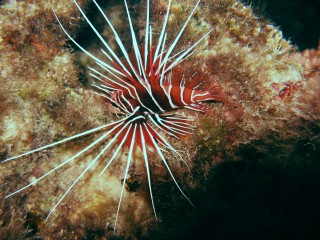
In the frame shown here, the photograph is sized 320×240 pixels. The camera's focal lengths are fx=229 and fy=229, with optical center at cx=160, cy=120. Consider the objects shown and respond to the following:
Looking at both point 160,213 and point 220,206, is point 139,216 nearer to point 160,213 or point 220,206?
point 160,213

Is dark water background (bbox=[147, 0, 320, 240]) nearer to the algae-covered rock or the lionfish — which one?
the algae-covered rock

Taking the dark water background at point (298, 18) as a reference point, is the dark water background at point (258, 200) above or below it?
below

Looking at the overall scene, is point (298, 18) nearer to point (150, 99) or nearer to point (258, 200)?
point (150, 99)

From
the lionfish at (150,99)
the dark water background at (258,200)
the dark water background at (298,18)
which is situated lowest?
the dark water background at (258,200)

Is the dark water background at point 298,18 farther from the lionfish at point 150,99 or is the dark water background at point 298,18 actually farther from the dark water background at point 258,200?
the dark water background at point 258,200

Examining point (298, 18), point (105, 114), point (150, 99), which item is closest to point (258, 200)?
point (150, 99)

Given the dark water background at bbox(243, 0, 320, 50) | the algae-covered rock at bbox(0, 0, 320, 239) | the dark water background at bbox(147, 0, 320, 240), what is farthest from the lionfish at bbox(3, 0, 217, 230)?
the dark water background at bbox(243, 0, 320, 50)

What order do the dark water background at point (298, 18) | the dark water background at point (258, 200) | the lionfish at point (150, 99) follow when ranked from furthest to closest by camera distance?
the dark water background at point (298, 18) → the lionfish at point (150, 99) → the dark water background at point (258, 200)

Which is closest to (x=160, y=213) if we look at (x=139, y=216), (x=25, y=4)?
(x=139, y=216)

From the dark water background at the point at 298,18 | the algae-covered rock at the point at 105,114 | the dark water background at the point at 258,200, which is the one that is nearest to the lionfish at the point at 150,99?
the algae-covered rock at the point at 105,114

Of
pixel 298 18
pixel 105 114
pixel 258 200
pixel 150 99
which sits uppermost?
pixel 298 18
